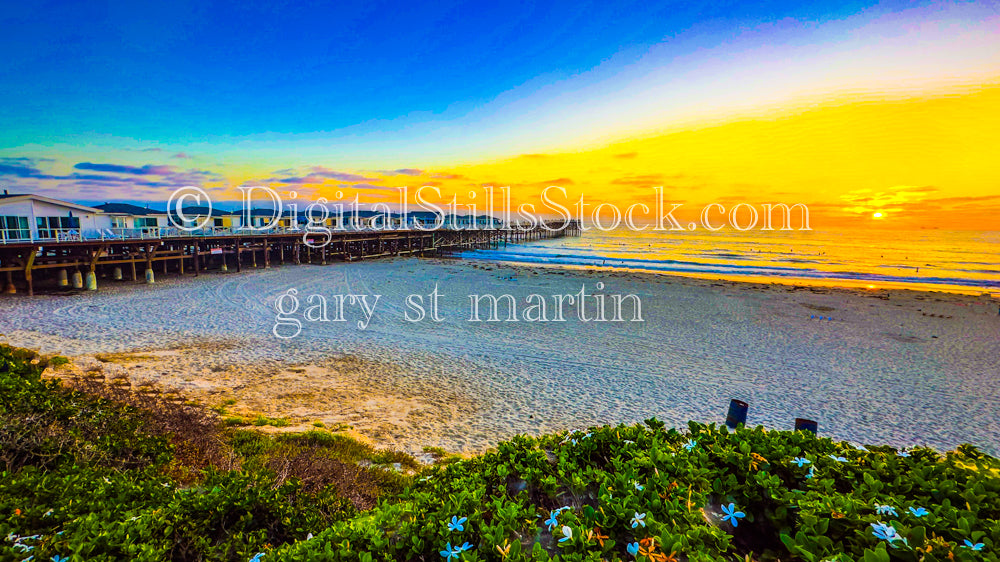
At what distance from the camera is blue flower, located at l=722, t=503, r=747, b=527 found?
2.08 meters

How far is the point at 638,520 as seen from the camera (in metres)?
1.96

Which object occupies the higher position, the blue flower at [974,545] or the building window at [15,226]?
the building window at [15,226]

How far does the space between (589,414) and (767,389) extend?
17.5ft

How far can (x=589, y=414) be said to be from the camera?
30.5 ft

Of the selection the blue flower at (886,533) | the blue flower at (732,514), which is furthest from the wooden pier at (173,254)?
the blue flower at (886,533)

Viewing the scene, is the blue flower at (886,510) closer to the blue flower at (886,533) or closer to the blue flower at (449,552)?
the blue flower at (886,533)

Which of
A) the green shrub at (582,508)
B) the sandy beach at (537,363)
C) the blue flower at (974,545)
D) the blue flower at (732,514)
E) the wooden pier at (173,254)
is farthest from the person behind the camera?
the wooden pier at (173,254)

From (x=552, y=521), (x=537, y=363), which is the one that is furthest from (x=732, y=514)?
(x=537, y=363)

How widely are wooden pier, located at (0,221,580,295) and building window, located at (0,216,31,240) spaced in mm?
749

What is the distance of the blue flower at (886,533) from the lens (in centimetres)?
166

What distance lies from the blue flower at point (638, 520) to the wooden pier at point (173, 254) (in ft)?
96.6

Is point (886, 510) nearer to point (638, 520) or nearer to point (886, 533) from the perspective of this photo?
point (886, 533)

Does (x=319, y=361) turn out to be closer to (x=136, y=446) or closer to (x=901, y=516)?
(x=136, y=446)

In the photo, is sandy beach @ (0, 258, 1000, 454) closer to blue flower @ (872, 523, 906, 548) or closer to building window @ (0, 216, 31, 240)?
building window @ (0, 216, 31, 240)
